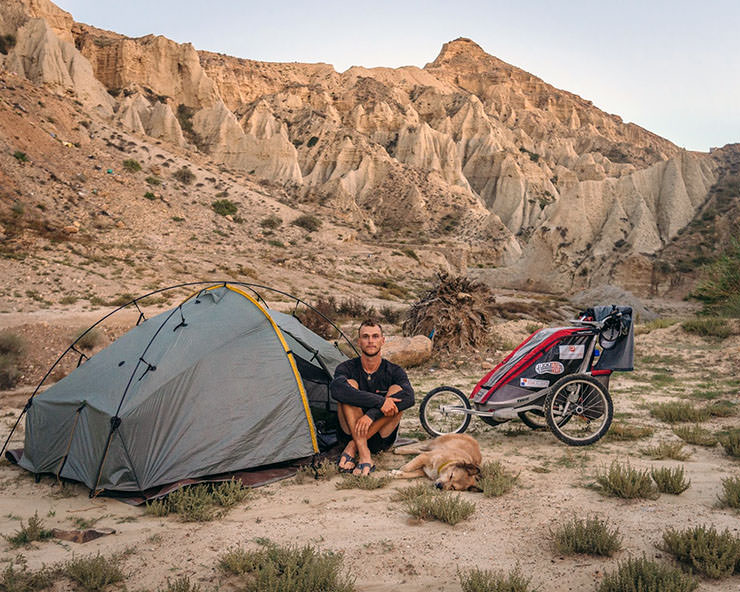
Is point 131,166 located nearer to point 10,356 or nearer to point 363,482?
point 10,356

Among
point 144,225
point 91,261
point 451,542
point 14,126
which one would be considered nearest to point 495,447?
point 451,542

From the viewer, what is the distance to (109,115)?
147 ft

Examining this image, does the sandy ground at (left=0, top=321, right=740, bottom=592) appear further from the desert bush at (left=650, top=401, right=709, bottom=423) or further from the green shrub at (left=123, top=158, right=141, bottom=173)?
the green shrub at (left=123, top=158, right=141, bottom=173)

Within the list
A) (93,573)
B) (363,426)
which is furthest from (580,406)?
(93,573)

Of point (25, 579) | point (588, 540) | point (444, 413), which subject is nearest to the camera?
point (25, 579)

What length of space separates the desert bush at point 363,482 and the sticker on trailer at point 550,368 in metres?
2.22

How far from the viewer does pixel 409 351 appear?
10766mm

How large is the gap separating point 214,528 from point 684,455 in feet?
15.4

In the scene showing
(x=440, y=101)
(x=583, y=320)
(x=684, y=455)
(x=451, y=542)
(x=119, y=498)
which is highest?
(x=440, y=101)

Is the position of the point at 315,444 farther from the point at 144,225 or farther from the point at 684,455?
the point at 144,225

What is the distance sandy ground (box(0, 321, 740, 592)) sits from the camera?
123 inches

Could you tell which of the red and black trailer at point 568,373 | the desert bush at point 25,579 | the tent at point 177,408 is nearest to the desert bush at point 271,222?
the tent at point 177,408

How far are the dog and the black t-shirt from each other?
1.77 feet

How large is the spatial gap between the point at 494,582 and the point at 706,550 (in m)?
1.29
